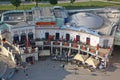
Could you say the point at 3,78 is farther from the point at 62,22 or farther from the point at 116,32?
the point at 116,32

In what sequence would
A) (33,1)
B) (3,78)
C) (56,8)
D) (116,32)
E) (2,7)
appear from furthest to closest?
Answer: (33,1), (2,7), (56,8), (116,32), (3,78)

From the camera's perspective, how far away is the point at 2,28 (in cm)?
8012

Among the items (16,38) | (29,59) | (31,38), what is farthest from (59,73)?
(16,38)

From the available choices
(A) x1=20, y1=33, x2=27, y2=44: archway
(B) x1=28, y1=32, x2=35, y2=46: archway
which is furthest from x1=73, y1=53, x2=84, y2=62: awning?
(A) x1=20, y1=33, x2=27, y2=44: archway

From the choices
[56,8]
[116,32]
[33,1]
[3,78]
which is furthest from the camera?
[33,1]

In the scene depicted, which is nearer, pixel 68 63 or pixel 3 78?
pixel 3 78

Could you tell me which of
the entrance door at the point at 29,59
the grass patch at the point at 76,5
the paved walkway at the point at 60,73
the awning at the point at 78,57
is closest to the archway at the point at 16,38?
the entrance door at the point at 29,59

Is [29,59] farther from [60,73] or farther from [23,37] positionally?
[60,73]

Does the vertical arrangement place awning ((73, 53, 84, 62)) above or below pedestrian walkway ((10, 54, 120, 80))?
above

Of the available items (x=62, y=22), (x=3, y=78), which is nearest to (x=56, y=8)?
(x=62, y=22)

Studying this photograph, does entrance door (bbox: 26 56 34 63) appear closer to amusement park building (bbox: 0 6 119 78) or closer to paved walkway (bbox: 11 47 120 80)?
amusement park building (bbox: 0 6 119 78)

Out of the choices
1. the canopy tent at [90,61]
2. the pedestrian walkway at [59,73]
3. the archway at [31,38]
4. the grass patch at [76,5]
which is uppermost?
the grass patch at [76,5]

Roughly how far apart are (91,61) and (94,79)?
221 inches

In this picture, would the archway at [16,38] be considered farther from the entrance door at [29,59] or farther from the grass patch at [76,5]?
the grass patch at [76,5]
